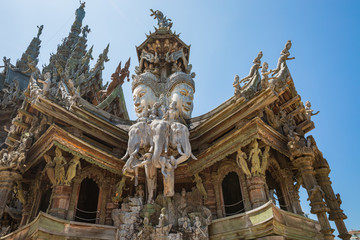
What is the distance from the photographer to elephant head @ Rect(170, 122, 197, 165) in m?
9.85

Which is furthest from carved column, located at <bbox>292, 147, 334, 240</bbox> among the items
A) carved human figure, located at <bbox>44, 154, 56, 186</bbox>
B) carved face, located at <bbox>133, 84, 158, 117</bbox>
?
carved human figure, located at <bbox>44, 154, 56, 186</bbox>

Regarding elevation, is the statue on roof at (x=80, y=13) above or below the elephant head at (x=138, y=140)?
above

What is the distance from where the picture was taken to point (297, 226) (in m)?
9.06

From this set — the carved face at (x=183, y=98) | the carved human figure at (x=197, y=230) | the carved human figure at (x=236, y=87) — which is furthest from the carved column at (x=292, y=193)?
the carved face at (x=183, y=98)

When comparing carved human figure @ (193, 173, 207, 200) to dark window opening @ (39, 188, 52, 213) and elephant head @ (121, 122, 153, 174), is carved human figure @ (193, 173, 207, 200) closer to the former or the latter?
elephant head @ (121, 122, 153, 174)

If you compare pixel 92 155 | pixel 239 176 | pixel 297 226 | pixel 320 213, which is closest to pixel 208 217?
pixel 239 176

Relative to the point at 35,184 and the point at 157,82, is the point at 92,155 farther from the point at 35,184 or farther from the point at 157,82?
the point at 157,82

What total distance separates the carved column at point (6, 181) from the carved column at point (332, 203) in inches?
491

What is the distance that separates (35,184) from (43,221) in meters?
3.81

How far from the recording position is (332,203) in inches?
421

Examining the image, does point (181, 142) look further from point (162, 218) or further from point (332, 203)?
point (332, 203)

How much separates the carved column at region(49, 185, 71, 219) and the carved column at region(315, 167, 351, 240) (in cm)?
1026

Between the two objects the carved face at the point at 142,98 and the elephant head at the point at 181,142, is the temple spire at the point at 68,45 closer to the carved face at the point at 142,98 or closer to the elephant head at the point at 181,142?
the carved face at the point at 142,98

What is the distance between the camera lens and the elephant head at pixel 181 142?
985 cm
